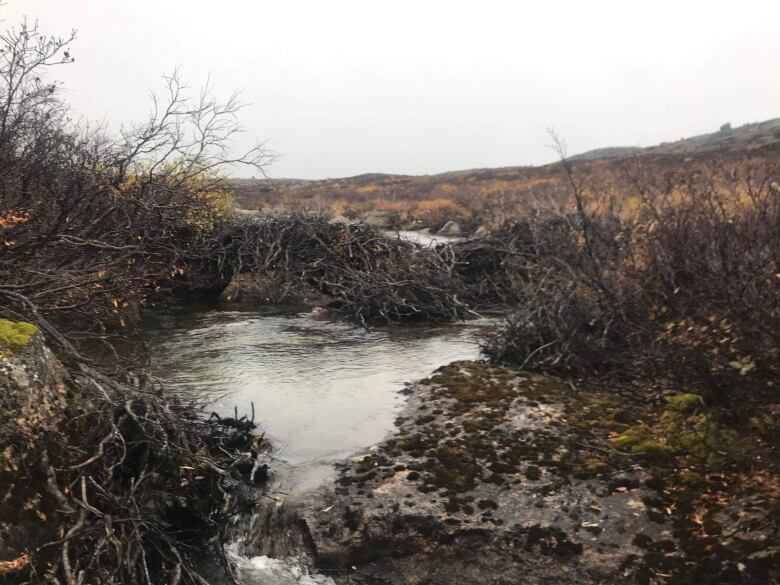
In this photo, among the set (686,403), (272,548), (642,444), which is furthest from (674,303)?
(272,548)

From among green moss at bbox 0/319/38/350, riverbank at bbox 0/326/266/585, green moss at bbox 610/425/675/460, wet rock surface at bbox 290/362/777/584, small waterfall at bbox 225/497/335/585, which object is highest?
green moss at bbox 0/319/38/350

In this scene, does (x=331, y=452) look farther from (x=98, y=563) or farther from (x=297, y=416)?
(x=98, y=563)

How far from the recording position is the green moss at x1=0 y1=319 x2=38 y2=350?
130 inches

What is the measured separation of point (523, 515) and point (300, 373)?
13.8 ft

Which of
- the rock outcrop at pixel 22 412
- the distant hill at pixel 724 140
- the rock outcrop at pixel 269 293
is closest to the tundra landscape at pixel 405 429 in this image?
the rock outcrop at pixel 22 412

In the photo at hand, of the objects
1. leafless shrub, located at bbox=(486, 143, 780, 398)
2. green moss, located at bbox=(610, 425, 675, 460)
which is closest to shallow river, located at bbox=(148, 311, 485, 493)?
leafless shrub, located at bbox=(486, 143, 780, 398)

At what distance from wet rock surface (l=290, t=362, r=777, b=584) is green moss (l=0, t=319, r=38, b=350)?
198 centimetres

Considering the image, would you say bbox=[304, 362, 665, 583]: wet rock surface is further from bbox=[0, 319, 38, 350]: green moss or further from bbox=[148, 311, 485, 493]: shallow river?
bbox=[0, 319, 38, 350]: green moss

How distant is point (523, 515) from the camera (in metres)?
3.52

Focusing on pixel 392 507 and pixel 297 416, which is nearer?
pixel 392 507

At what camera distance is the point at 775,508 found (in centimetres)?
310

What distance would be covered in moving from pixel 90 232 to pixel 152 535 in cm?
558

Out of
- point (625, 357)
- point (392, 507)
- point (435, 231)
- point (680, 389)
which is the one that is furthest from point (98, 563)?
point (435, 231)

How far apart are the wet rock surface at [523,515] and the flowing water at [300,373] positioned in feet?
1.14
